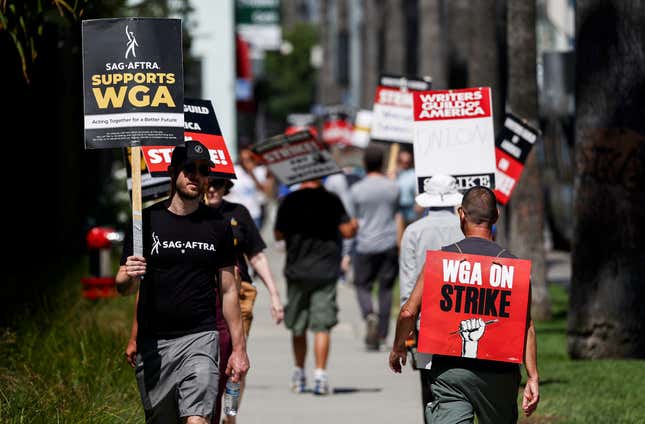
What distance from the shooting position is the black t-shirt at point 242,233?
980 cm

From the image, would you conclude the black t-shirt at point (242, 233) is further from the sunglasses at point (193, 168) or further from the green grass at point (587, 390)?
the sunglasses at point (193, 168)

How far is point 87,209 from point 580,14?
1229 cm

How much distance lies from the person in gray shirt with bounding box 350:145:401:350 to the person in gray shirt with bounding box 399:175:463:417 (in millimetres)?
5725

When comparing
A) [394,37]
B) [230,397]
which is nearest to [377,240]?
[230,397]

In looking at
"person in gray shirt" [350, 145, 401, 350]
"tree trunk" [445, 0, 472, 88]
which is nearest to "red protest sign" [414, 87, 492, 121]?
"person in gray shirt" [350, 145, 401, 350]

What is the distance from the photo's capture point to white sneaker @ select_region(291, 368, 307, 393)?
1214 centimetres

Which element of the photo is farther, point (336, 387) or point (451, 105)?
point (336, 387)

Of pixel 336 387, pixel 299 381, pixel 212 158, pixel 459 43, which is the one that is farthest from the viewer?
pixel 459 43

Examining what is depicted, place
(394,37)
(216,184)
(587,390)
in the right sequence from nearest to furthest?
(216,184) < (587,390) < (394,37)

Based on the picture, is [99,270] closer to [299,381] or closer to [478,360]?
[299,381]

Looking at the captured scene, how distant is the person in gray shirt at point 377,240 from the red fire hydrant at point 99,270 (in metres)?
2.45

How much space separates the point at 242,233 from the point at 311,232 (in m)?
2.64

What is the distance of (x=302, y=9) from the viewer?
584 feet

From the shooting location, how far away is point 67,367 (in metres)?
9.95
